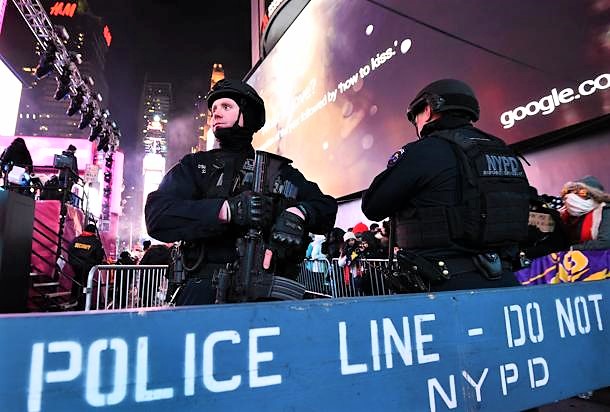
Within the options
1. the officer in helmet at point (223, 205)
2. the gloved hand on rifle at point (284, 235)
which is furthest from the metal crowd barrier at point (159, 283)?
the gloved hand on rifle at point (284, 235)

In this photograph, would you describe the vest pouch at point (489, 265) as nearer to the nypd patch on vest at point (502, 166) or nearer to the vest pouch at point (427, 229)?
the vest pouch at point (427, 229)

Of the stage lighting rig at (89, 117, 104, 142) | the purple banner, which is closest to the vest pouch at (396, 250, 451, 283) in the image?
the purple banner

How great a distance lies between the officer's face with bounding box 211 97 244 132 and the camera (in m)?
1.85

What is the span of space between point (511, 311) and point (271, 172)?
1058 millimetres

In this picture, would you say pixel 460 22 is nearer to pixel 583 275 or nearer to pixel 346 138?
pixel 346 138

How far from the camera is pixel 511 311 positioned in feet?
3.68

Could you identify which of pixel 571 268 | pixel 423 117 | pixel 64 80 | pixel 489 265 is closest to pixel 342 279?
pixel 571 268

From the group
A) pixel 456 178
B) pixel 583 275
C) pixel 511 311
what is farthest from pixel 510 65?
pixel 511 311

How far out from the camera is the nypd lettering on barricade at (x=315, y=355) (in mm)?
651

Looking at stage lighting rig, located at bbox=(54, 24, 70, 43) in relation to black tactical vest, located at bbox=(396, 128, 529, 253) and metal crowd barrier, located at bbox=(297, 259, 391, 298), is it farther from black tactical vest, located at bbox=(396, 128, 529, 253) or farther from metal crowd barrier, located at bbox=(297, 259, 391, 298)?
black tactical vest, located at bbox=(396, 128, 529, 253)

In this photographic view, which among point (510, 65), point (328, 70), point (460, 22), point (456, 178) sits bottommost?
point (456, 178)

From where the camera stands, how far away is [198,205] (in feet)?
5.00

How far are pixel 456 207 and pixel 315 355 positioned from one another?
106 cm

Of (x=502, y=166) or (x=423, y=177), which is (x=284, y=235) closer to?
(x=423, y=177)
